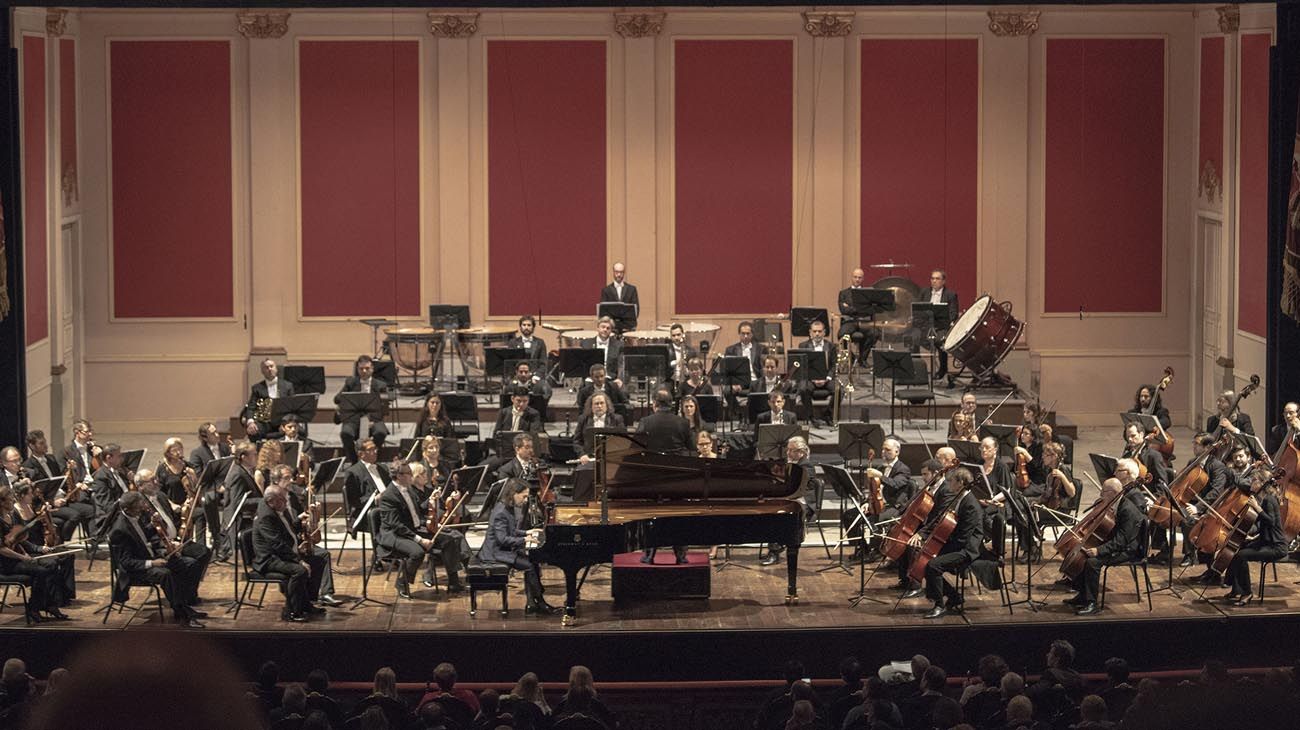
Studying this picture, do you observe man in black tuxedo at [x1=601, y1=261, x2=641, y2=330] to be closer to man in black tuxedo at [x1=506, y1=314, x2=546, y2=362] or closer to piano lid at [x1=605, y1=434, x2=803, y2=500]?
man in black tuxedo at [x1=506, y1=314, x2=546, y2=362]

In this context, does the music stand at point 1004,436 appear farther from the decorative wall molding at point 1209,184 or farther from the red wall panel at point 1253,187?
the decorative wall molding at point 1209,184

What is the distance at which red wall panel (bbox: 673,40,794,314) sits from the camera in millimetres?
18062

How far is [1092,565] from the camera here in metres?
10.9

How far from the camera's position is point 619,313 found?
15820 millimetres

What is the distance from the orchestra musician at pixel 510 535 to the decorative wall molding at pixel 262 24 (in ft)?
27.0

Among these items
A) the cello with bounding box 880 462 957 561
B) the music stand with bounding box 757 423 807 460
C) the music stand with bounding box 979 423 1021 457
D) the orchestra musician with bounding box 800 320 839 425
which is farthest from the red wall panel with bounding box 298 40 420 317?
the cello with bounding box 880 462 957 561

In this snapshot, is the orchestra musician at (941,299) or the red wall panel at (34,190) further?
the orchestra musician at (941,299)

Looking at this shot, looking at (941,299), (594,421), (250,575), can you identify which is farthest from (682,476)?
(941,299)

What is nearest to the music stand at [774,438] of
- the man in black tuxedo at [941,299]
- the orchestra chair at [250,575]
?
the orchestra chair at [250,575]

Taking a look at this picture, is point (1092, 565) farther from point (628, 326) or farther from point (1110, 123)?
point (1110, 123)

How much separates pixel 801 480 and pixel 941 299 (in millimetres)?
5846

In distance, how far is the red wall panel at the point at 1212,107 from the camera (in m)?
17.0

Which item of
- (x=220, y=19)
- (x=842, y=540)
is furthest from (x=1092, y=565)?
(x=220, y=19)

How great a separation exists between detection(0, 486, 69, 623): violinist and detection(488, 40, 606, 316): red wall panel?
315 inches
